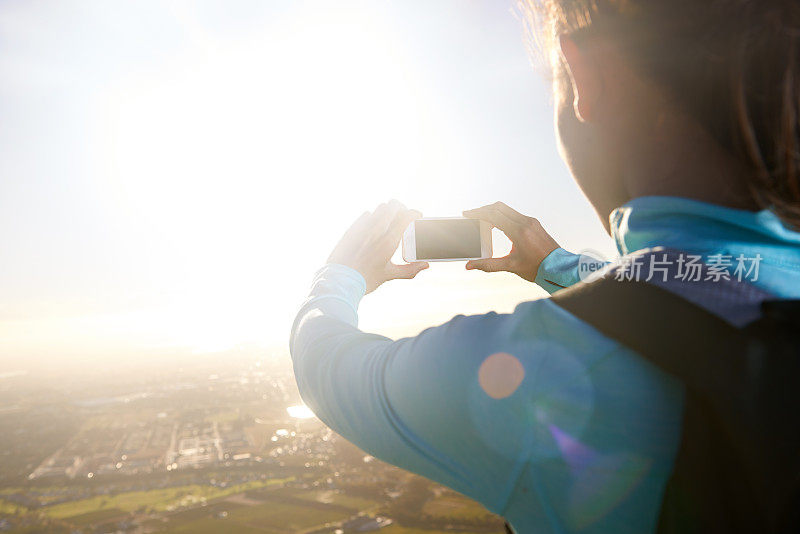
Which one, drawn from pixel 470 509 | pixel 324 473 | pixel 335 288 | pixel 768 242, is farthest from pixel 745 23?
pixel 324 473

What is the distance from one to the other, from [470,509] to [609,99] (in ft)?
197

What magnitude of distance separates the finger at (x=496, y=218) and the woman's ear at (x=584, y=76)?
1.53m

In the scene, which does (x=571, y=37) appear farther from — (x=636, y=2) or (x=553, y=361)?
(x=553, y=361)

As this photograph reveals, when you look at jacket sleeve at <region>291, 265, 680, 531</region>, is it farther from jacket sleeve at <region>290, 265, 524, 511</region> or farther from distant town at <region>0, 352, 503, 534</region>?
distant town at <region>0, 352, 503, 534</region>

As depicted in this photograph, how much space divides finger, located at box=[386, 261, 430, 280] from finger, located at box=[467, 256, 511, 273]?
1.34 feet

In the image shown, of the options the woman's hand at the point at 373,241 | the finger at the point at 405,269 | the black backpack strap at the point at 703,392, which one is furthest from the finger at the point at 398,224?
the black backpack strap at the point at 703,392

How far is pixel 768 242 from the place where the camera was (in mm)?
862

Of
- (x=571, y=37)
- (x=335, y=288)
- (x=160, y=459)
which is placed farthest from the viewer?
(x=160, y=459)

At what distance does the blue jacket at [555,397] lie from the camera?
74 cm

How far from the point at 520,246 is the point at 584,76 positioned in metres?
1.55

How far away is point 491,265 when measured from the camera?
256 centimetres

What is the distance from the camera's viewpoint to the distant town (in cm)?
5200

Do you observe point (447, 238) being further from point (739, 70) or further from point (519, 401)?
point (519, 401)

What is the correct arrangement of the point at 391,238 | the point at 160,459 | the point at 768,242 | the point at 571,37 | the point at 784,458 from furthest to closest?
1. the point at 160,459
2. the point at 391,238
3. the point at 571,37
4. the point at 768,242
5. the point at 784,458
